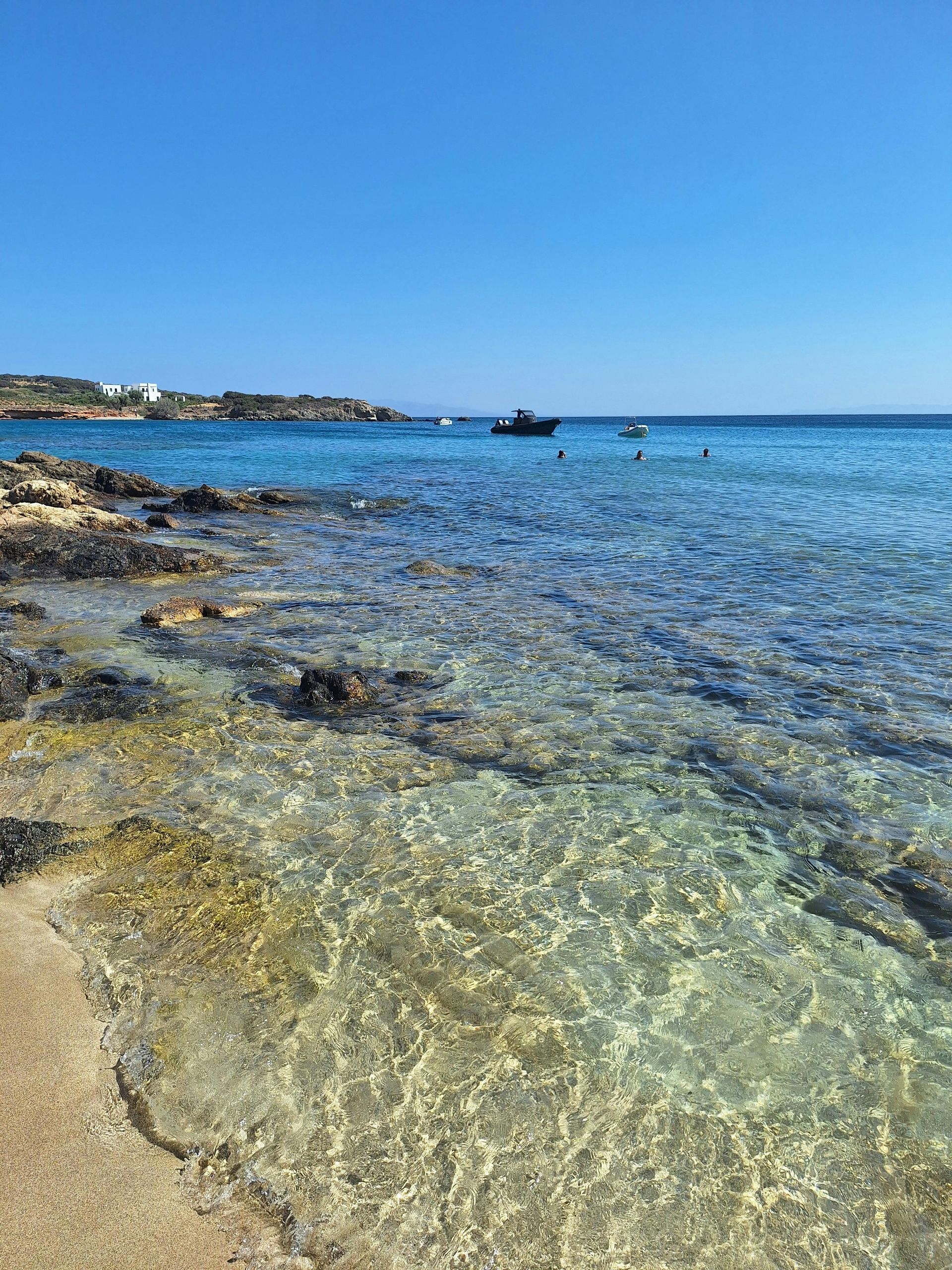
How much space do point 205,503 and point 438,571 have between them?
1382 cm

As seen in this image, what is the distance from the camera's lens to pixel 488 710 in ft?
27.0

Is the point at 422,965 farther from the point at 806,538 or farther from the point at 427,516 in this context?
the point at 427,516

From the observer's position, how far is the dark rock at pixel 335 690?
27.5 feet

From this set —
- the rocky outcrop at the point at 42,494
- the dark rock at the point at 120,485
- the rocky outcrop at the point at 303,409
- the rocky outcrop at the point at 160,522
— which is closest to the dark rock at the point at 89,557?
the rocky outcrop at the point at 42,494

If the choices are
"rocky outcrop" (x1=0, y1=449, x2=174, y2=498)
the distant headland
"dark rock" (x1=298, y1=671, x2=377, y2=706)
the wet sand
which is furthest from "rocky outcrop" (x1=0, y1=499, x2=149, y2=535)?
the distant headland

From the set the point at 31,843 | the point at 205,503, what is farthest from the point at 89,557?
the point at 31,843

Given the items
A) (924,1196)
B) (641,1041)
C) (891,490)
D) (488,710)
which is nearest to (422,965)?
(641,1041)

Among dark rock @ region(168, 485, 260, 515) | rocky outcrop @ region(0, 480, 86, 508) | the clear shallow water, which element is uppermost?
rocky outcrop @ region(0, 480, 86, 508)

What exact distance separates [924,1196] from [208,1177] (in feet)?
10.2

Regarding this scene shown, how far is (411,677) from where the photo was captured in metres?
9.22

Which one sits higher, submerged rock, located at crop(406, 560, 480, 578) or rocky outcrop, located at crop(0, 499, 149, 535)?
rocky outcrop, located at crop(0, 499, 149, 535)

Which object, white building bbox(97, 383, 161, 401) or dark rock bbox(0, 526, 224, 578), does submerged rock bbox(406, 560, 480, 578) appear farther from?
white building bbox(97, 383, 161, 401)

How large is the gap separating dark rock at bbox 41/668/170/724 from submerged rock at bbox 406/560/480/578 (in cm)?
770

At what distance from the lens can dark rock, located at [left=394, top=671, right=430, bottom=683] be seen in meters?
9.18
